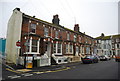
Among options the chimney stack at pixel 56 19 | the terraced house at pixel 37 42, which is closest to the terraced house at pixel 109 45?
the terraced house at pixel 37 42

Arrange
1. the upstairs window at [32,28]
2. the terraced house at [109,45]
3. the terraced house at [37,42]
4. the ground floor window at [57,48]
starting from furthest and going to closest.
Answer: the terraced house at [109,45] → the ground floor window at [57,48] → the upstairs window at [32,28] → the terraced house at [37,42]

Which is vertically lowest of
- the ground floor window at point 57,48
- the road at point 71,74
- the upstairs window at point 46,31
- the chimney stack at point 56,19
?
the road at point 71,74

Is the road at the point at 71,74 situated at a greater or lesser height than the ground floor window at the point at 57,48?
lesser

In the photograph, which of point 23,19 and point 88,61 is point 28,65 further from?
point 88,61

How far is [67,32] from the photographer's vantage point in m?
23.6

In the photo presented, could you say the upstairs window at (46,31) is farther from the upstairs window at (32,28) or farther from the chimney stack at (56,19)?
the chimney stack at (56,19)

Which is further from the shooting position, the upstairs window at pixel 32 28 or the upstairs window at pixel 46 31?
the upstairs window at pixel 46 31

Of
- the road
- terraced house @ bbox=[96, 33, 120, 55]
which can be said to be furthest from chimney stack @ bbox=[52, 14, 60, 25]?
terraced house @ bbox=[96, 33, 120, 55]

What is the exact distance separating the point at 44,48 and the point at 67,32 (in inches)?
316

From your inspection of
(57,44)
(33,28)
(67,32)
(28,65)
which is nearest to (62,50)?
(57,44)

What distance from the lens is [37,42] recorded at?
16.2 meters

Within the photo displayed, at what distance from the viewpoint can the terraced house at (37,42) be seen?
15.0 metres

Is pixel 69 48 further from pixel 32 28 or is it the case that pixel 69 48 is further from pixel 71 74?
pixel 71 74

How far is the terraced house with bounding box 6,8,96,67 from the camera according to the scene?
15.0 m
